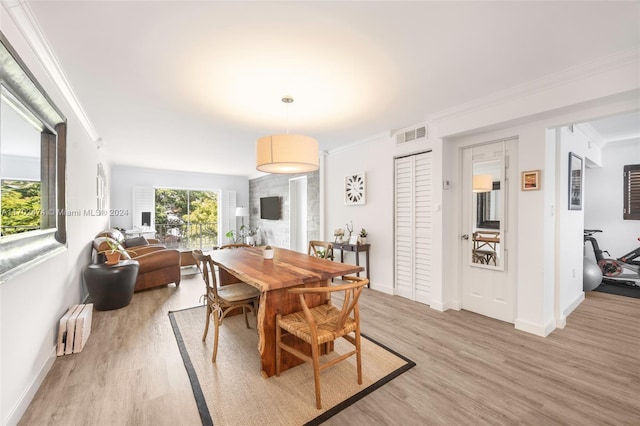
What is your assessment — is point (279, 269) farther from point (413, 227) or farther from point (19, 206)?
point (413, 227)

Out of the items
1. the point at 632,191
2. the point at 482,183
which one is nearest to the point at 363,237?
the point at 482,183

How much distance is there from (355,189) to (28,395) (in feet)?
13.4

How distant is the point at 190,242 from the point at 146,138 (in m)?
4.69

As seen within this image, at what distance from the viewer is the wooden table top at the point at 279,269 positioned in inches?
77.5

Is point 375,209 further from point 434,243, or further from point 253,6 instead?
point 253,6

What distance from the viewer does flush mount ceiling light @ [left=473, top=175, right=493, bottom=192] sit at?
10.4ft

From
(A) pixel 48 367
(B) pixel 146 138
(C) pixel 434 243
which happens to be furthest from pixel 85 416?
(B) pixel 146 138

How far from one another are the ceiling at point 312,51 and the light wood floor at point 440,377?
7.94 ft

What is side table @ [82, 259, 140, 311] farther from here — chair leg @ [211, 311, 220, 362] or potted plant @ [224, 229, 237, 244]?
potted plant @ [224, 229, 237, 244]

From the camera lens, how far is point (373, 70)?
7.48 ft

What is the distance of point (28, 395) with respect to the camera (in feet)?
5.67

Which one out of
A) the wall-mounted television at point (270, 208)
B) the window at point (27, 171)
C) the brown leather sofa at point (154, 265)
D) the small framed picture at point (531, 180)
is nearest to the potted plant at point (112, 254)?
the brown leather sofa at point (154, 265)

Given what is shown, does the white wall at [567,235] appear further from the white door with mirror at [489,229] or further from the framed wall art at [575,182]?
the white door with mirror at [489,229]

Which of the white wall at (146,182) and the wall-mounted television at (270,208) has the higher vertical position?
the white wall at (146,182)
